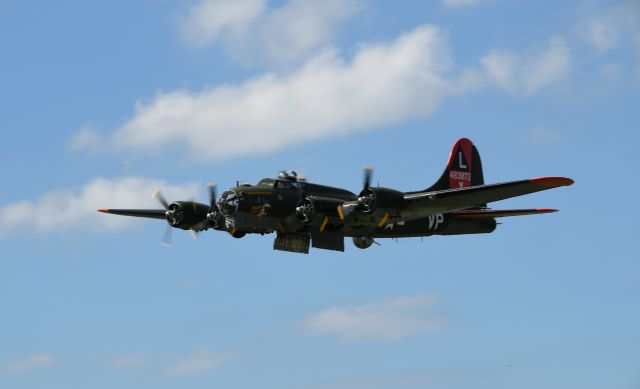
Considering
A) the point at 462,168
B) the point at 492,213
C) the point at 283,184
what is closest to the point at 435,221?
the point at 492,213

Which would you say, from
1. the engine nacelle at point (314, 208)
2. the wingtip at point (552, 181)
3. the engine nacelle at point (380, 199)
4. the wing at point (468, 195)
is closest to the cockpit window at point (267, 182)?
the engine nacelle at point (314, 208)

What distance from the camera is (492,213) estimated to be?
48.4 meters

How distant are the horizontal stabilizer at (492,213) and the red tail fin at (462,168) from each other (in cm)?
201

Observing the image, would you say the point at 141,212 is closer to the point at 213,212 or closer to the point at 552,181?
the point at 213,212

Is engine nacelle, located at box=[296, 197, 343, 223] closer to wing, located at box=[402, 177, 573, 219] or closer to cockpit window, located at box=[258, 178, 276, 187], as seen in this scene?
cockpit window, located at box=[258, 178, 276, 187]

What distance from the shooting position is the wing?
38784 mm

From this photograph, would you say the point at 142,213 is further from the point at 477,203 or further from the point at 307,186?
the point at 477,203

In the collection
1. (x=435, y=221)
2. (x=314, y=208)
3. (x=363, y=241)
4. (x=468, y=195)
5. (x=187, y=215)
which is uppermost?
(x=187, y=215)

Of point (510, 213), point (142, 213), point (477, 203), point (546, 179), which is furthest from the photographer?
point (142, 213)

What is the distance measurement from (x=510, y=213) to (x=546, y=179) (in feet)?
33.0

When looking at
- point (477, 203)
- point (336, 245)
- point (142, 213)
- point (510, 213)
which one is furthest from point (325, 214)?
point (142, 213)

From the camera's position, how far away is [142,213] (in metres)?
53.6

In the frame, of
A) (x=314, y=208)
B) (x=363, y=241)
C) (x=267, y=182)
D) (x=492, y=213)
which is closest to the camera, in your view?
(x=314, y=208)

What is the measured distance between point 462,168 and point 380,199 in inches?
414
